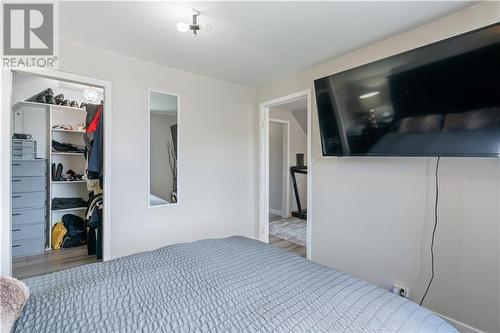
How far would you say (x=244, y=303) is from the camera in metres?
1.01

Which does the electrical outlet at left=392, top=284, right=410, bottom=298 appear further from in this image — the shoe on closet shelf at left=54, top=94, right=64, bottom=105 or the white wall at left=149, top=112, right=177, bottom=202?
the shoe on closet shelf at left=54, top=94, right=64, bottom=105

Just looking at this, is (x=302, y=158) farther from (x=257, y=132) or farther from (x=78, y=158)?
(x=78, y=158)

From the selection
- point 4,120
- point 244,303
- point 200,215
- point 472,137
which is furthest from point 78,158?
point 472,137

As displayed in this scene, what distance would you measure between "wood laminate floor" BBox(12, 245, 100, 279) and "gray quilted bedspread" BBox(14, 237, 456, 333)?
1.92m

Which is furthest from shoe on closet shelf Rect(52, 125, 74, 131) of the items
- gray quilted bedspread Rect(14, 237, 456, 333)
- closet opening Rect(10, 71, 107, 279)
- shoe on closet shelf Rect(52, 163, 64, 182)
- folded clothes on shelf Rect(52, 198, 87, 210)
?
gray quilted bedspread Rect(14, 237, 456, 333)

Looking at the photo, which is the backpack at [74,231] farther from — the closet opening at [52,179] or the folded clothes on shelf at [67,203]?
the folded clothes on shelf at [67,203]

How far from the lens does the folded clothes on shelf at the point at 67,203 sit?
336cm

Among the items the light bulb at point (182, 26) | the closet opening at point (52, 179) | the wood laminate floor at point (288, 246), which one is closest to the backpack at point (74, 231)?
the closet opening at point (52, 179)

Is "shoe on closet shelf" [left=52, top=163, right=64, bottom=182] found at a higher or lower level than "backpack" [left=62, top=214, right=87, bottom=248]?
higher

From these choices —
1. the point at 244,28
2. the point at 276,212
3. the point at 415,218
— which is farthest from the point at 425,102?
the point at 276,212

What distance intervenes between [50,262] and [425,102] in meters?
4.05

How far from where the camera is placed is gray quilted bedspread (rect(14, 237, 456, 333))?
872 millimetres

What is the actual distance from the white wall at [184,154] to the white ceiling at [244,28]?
0.20m

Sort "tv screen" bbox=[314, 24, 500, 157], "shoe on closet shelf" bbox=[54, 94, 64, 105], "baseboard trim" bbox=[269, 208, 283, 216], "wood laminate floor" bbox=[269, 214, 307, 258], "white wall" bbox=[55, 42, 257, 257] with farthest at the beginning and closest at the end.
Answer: "baseboard trim" bbox=[269, 208, 283, 216]
"shoe on closet shelf" bbox=[54, 94, 64, 105]
"wood laminate floor" bbox=[269, 214, 307, 258]
"white wall" bbox=[55, 42, 257, 257]
"tv screen" bbox=[314, 24, 500, 157]
